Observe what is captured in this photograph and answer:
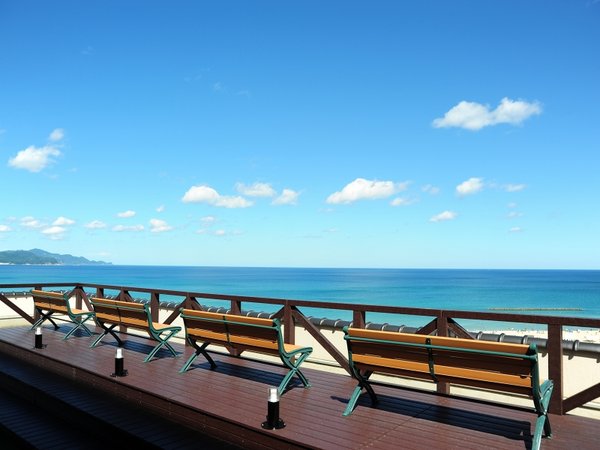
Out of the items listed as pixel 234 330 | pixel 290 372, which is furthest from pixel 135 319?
pixel 290 372

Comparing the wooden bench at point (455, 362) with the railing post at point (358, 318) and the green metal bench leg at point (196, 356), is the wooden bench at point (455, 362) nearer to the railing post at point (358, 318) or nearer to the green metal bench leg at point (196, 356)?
the railing post at point (358, 318)

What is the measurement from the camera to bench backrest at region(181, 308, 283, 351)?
4785 mm

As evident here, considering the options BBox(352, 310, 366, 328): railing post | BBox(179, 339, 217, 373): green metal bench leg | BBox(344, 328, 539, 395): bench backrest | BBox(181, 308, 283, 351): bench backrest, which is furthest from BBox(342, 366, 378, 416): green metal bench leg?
BBox(179, 339, 217, 373): green metal bench leg

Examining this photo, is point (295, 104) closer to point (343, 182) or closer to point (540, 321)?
point (540, 321)

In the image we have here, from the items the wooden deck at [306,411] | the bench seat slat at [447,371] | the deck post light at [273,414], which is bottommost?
the wooden deck at [306,411]

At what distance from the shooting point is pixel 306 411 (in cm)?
412

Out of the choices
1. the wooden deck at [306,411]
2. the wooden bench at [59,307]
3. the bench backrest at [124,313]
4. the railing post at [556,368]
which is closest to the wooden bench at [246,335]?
the wooden deck at [306,411]

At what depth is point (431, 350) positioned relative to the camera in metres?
3.62

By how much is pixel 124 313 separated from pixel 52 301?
7.29 feet

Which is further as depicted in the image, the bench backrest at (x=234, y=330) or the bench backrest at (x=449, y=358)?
the bench backrest at (x=234, y=330)

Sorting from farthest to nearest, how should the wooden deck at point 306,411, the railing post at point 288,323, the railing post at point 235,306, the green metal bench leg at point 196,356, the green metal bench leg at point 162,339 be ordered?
the railing post at point 235,306
the green metal bench leg at point 162,339
the railing post at point 288,323
the green metal bench leg at point 196,356
the wooden deck at point 306,411

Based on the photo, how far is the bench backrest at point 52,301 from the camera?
779cm

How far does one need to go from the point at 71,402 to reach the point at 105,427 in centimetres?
Answer: 81

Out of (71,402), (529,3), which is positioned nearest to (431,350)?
(71,402)
